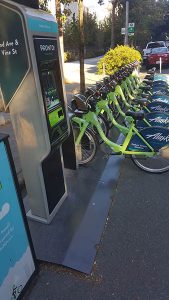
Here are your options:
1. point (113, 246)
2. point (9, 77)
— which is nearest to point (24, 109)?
point (9, 77)

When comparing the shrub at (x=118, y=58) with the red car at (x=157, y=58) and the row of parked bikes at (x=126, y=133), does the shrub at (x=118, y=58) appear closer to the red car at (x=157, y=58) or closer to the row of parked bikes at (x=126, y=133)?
the red car at (x=157, y=58)

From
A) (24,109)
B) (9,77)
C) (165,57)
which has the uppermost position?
(9,77)

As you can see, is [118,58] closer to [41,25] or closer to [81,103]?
[81,103]

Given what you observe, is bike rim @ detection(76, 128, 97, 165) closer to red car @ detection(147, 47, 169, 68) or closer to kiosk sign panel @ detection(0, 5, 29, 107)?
kiosk sign panel @ detection(0, 5, 29, 107)

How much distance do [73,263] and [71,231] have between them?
45cm

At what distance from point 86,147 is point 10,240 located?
99.9 inches

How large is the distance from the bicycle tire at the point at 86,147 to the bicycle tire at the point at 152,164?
0.62 m

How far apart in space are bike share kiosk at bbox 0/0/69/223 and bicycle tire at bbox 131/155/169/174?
154 centimetres

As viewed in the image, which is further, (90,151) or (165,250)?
(90,151)

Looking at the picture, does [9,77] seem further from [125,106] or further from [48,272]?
[125,106]

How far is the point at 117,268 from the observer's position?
2508 millimetres

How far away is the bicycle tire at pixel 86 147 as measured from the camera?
4.21 meters

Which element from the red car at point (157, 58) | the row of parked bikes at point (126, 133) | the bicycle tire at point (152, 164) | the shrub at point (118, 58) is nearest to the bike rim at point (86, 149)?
the row of parked bikes at point (126, 133)

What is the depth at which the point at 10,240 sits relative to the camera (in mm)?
1989
